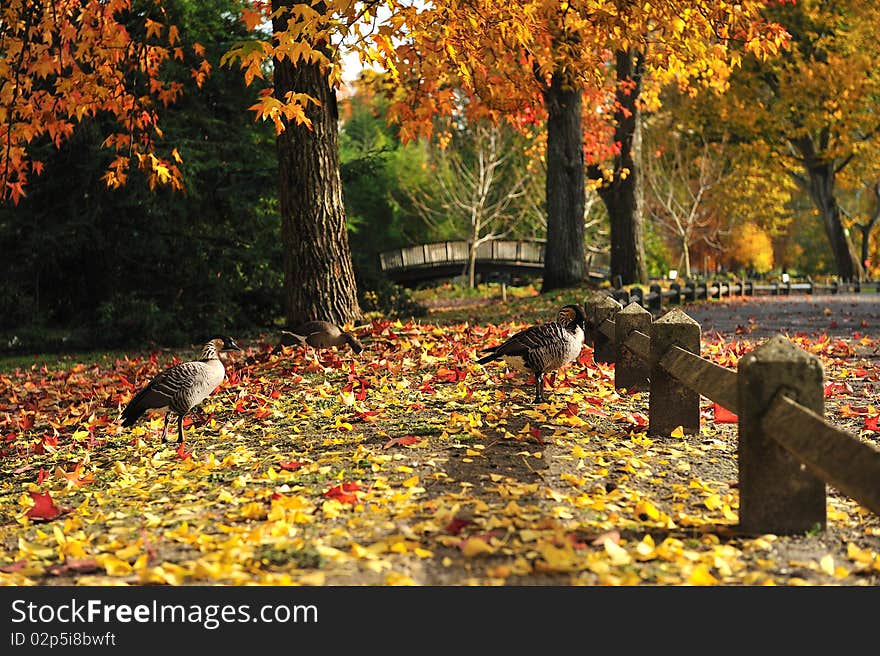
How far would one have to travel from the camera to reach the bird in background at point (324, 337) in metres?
10.9

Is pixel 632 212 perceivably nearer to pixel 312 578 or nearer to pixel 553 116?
pixel 553 116

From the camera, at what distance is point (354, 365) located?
33.2 ft

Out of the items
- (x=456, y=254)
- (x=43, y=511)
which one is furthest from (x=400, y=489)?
(x=456, y=254)

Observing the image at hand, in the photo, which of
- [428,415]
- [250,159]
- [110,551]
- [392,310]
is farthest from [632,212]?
[110,551]

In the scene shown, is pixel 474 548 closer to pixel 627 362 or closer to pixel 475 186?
pixel 627 362

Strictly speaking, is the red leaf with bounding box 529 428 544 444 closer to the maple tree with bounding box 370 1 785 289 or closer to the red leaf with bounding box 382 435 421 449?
the red leaf with bounding box 382 435 421 449

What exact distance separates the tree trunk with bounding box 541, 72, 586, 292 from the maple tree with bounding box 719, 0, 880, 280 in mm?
15830

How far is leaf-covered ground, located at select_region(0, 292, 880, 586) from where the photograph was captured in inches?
165

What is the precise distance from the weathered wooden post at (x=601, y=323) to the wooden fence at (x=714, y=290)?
4.73m

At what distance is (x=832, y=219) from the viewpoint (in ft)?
129

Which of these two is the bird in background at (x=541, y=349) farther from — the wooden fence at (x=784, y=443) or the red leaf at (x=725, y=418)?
the wooden fence at (x=784, y=443)

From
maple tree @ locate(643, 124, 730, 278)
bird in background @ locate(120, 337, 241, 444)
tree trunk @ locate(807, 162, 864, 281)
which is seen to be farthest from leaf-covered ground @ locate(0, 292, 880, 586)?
maple tree @ locate(643, 124, 730, 278)

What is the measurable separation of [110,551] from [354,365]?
5.47m

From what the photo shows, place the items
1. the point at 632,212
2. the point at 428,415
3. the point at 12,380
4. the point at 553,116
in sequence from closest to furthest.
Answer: the point at 428,415 < the point at 12,380 < the point at 553,116 < the point at 632,212
